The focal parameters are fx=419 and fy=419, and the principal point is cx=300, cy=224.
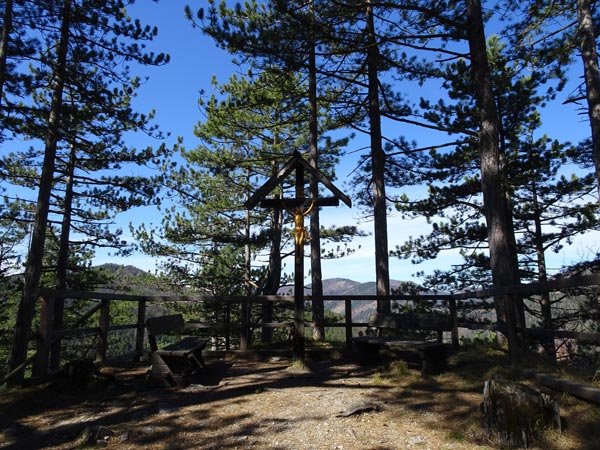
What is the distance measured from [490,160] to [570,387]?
5.69 meters

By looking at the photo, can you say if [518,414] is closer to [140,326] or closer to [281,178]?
[281,178]

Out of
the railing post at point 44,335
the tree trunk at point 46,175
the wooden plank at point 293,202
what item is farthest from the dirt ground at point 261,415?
the tree trunk at point 46,175


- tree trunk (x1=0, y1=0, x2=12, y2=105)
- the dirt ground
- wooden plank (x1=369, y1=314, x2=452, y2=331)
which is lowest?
the dirt ground

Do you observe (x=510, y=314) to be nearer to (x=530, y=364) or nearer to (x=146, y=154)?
(x=530, y=364)

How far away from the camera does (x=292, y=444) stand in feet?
13.7

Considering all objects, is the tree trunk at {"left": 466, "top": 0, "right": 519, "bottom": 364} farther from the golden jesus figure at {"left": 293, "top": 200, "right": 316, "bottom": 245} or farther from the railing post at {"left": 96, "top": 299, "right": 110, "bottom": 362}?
the railing post at {"left": 96, "top": 299, "right": 110, "bottom": 362}

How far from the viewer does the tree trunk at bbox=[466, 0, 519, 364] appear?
885cm

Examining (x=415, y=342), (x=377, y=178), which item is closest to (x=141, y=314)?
(x=415, y=342)

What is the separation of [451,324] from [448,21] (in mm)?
6562

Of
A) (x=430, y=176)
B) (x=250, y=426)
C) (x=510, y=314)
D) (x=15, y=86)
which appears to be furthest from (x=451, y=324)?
(x=15, y=86)

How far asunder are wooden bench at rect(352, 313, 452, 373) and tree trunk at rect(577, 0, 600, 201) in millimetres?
7301

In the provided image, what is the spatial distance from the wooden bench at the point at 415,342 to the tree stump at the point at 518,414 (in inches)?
113

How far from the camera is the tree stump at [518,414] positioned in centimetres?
390

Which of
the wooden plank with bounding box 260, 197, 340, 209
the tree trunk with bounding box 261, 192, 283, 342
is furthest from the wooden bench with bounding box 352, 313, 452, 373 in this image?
the tree trunk with bounding box 261, 192, 283, 342
